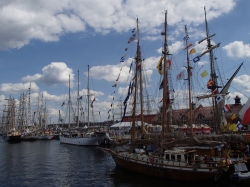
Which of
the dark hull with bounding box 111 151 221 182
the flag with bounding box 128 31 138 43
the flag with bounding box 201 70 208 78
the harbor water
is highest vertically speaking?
the flag with bounding box 128 31 138 43

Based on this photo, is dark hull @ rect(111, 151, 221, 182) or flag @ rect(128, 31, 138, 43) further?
flag @ rect(128, 31, 138, 43)

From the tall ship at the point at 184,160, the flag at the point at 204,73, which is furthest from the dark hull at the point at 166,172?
the flag at the point at 204,73

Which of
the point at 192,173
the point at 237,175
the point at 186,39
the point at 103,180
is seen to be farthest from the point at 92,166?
the point at 186,39

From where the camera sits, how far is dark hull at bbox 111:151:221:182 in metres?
26.1

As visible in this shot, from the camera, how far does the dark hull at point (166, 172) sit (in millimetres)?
26138

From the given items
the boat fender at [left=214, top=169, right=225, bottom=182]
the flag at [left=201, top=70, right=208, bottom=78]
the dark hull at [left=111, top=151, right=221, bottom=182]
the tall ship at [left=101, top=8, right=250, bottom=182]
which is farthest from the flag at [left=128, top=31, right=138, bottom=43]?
the boat fender at [left=214, top=169, right=225, bottom=182]

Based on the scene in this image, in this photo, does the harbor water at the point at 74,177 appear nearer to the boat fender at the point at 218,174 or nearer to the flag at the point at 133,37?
the boat fender at the point at 218,174

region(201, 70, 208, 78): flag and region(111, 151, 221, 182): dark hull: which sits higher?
region(201, 70, 208, 78): flag

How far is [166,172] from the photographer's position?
28.5m

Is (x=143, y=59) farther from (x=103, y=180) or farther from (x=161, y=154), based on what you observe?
(x=103, y=180)

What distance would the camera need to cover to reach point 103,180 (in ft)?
100

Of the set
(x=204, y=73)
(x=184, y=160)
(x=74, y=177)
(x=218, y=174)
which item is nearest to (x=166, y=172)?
(x=184, y=160)

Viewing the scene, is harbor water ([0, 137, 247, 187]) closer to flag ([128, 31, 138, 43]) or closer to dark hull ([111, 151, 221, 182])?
dark hull ([111, 151, 221, 182])

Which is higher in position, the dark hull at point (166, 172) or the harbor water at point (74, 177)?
the dark hull at point (166, 172)
